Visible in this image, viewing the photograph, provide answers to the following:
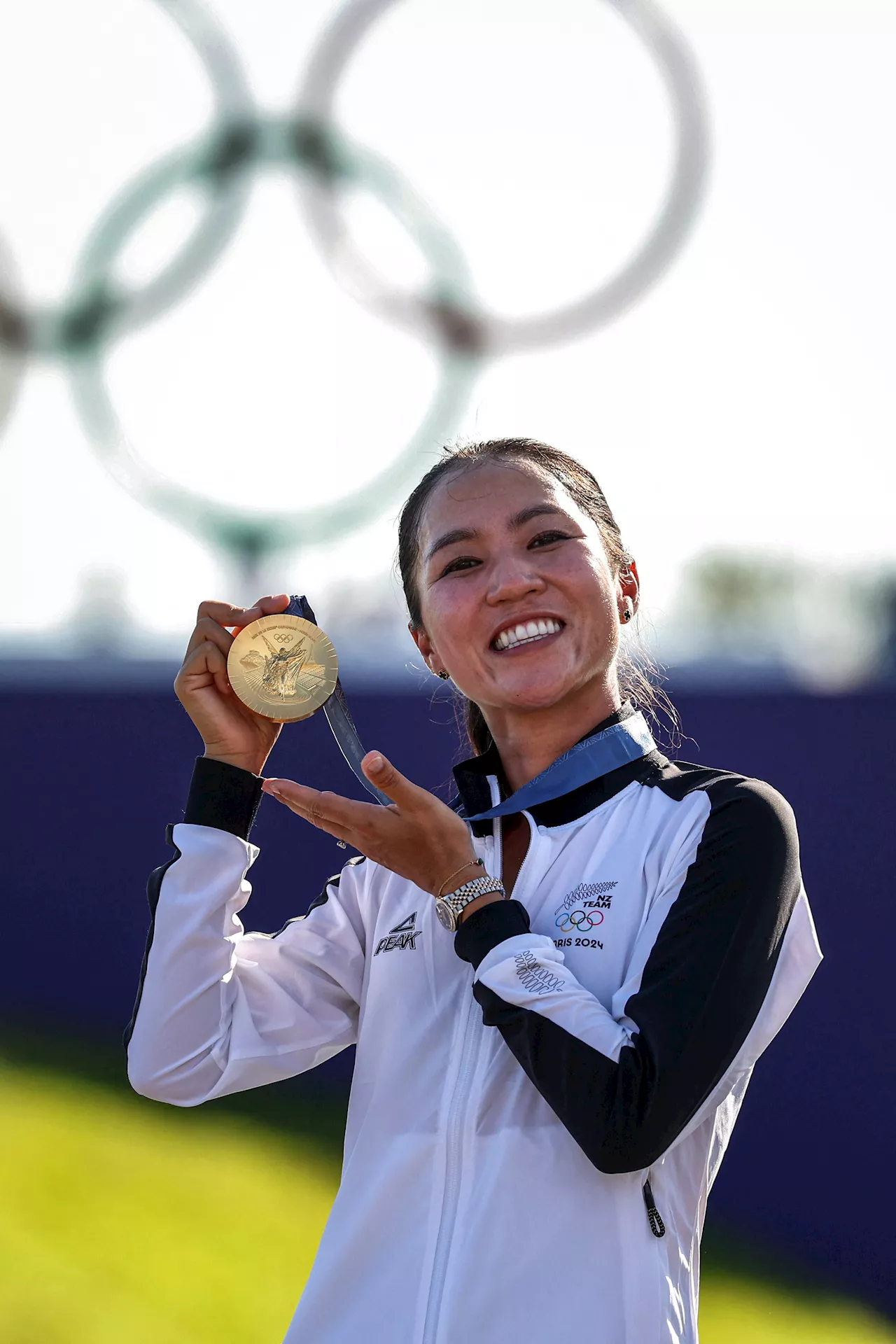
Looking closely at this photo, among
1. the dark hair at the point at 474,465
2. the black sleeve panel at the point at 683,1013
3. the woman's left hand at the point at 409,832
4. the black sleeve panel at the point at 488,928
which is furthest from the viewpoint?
the dark hair at the point at 474,465

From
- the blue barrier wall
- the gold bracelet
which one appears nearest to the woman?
the gold bracelet

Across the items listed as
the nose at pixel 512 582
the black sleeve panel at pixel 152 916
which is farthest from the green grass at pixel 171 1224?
the nose at pixel 512 582

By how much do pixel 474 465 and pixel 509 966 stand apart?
0.88 meters

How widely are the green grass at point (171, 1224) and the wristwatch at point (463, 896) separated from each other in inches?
130

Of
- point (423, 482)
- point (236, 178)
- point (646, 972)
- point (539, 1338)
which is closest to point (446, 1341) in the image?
point (539, 1338)

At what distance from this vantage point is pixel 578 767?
2092mm

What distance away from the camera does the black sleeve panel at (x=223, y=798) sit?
6.97 ft

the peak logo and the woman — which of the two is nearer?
the woman

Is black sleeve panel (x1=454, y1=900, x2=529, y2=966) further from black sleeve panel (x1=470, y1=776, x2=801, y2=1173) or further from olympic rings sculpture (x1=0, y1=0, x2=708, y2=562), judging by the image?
olympic rings sculpture (x1=0, y1=0, x2=708, y2=562)

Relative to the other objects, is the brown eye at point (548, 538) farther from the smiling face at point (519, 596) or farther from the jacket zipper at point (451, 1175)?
the jacket zipper at point (451, 1175)

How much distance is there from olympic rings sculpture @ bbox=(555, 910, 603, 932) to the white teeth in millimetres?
411

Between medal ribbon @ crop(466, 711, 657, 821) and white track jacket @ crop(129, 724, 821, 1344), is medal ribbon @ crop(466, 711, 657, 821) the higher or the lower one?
the higher one

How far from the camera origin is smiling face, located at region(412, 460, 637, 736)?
2.14 m

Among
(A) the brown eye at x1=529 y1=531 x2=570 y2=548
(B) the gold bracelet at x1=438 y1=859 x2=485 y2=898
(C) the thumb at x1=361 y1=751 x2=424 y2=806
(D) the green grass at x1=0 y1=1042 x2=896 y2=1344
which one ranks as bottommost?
(D) the green grass at x1=0 y1=1042 x2=896 y2=1344
